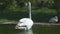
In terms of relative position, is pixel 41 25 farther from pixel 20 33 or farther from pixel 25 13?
pixel 25 13

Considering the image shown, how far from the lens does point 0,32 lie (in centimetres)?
1427

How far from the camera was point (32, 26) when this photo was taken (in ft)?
53.4

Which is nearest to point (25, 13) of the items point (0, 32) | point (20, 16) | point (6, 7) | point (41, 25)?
point (20, 16)

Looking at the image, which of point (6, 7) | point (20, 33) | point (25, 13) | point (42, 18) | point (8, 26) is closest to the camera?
point (20, 33)

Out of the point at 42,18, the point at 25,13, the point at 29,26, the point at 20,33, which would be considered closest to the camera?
the point at 20,33

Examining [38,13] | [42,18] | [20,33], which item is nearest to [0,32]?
[20,33]

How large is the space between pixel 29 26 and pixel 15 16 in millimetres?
4676

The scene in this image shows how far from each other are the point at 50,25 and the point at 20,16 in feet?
13.1

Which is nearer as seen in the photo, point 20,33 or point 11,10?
point 20,33

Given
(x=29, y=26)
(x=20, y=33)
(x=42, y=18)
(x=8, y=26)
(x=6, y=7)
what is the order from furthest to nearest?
(x=6, y=7), (x=42, y=18), (x=8, y=26), (x=29, y=26), (x=20, y=33)

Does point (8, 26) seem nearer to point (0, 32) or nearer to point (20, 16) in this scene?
point (0, 32)

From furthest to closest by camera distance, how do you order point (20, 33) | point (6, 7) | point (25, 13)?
1. point (6, 7)
2. point (25, 13)
3. point (20, 33)

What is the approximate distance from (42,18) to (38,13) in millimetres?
1735

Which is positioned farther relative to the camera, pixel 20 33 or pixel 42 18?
pixel 42 18
